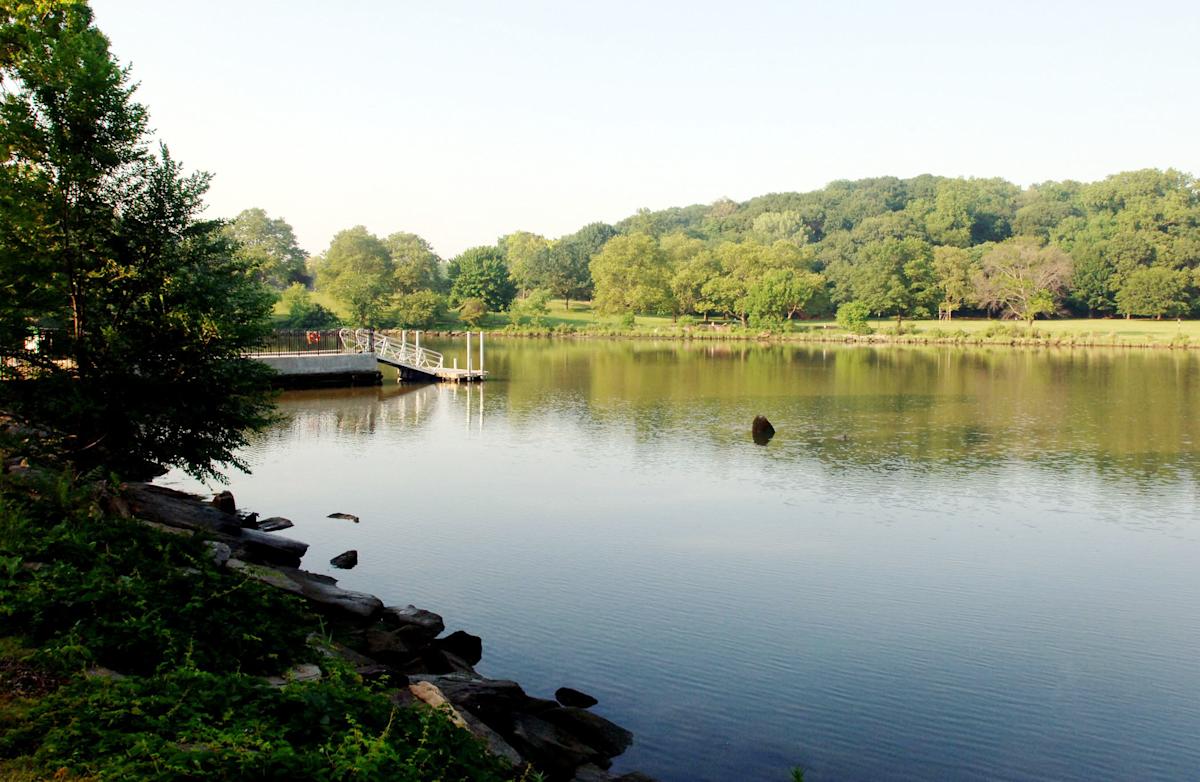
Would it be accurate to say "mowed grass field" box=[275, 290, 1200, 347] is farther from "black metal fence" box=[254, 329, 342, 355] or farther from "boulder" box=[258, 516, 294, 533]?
"boulder" box=[258, 516, 294, 533]

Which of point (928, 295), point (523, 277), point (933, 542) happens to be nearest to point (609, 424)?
point (933, 542)

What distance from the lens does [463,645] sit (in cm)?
1367

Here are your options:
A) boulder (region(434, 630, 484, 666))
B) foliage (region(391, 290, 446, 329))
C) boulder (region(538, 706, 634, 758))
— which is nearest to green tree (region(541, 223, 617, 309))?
foliage (region(391, 290, 446, 329))

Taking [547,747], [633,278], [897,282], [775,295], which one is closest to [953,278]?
[897,282]

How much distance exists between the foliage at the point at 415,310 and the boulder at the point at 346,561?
319ft

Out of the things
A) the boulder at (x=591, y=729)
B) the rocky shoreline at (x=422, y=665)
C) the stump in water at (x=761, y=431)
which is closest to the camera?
the rocky shoreline at (x=422, y=665)

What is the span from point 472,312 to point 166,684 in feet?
387

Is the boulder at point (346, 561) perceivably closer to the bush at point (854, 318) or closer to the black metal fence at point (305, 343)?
the black metal fence at point (305, 343)

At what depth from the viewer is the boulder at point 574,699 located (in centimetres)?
1237

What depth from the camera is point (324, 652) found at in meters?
10.7

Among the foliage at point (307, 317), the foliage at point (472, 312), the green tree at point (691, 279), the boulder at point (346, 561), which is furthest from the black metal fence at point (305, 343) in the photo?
the green tree at point (691, 279)

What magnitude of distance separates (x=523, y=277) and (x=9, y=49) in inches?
5192

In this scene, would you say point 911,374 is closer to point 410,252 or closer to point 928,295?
point 928,295

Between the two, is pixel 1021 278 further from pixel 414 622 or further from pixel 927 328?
pixel 414 622
